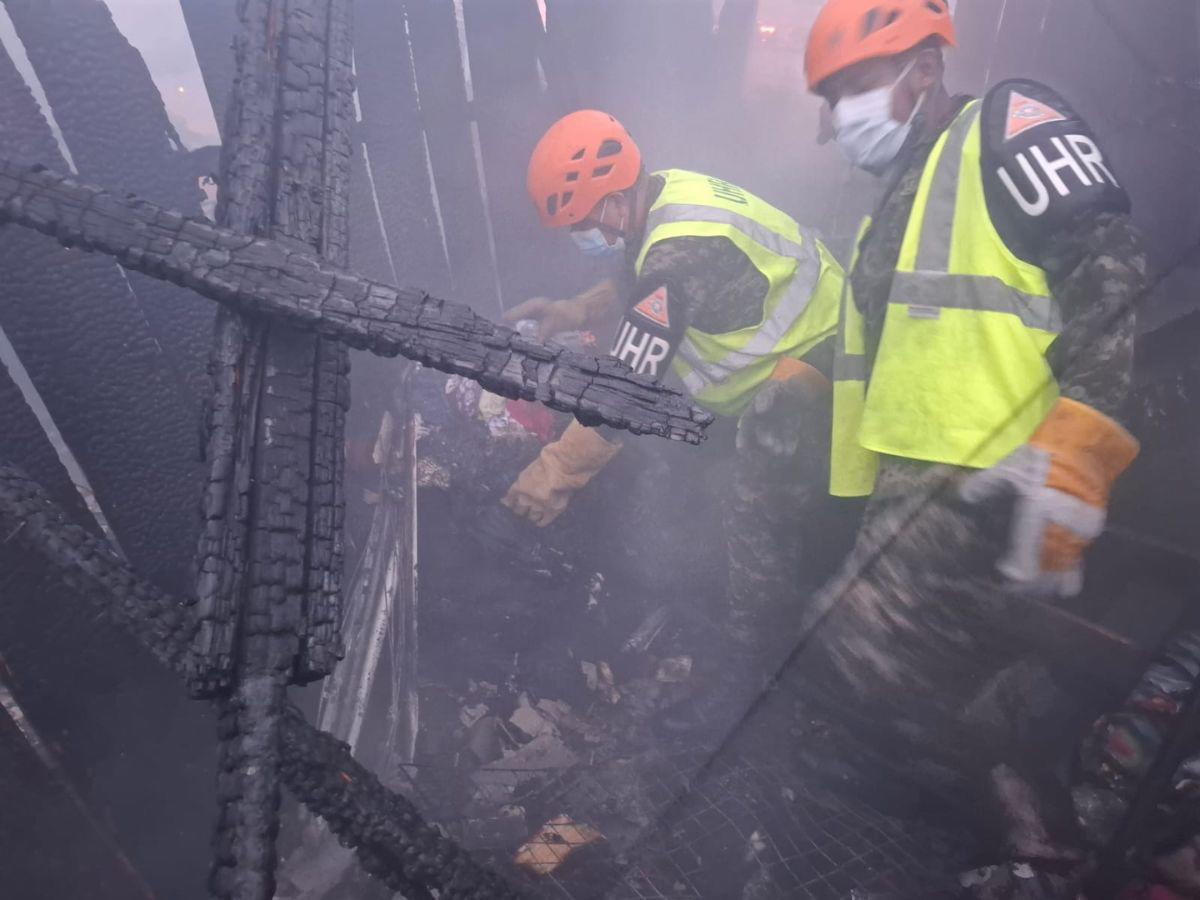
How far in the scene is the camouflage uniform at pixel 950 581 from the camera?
6.45ft

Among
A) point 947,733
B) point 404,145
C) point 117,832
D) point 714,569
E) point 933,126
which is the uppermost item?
point 404,145

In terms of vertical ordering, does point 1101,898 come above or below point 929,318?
below

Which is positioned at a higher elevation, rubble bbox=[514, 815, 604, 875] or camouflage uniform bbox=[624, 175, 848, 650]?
camouflage uniform bbox=[624, 175, 848, 650]

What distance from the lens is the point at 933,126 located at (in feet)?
8.30

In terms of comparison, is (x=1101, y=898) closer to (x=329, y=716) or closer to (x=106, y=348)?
(x=329, y=716)

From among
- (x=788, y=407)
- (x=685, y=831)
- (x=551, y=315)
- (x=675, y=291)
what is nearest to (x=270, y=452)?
(x=675, y=291)

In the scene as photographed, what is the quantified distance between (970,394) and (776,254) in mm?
1350

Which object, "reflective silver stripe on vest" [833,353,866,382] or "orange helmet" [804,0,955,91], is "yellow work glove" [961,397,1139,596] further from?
"orange helmet" [804,0,955,91]

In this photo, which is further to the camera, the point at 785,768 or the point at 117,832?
the point at 785,768

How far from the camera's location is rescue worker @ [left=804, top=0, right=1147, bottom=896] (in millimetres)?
1979

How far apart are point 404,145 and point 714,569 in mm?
3275

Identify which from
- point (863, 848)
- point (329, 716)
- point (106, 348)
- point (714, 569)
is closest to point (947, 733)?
point (863, 848)

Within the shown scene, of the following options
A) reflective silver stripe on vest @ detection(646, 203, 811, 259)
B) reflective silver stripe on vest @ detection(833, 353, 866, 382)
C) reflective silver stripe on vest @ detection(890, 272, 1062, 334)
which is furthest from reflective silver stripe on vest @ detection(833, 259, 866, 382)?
reflective silver stripe on vest @ detection(890, 272, 1062, 334)

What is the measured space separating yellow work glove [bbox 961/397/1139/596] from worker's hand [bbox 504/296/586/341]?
3.01 metres
